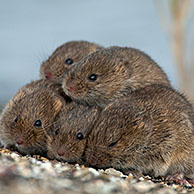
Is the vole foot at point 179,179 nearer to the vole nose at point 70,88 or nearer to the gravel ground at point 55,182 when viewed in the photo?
the gravel ground at point 55,182

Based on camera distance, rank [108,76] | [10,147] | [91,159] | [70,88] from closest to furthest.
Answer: [91,159] < [10,147] < [70,88] < [108,76]

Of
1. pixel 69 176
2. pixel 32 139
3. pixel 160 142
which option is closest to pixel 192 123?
pixel 160 142

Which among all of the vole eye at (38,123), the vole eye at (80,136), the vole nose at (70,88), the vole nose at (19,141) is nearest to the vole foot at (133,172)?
the vole eye at (80,136)

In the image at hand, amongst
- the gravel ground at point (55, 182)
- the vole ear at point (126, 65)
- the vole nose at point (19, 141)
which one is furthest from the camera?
the vole ear at point (126, 65)

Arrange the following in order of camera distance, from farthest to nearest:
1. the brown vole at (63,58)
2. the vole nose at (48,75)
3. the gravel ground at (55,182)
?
1. the brown vole at (63,58)
2. the vole nose at (48,75)
3. the gravel ground at (55,182)

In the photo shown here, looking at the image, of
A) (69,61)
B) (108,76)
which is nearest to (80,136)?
(108,76)

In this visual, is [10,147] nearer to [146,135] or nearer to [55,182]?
[146,135]
